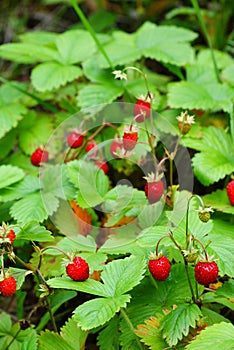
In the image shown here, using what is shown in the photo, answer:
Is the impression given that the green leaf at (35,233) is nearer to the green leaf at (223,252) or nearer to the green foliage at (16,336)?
the green foliage at (16,336)

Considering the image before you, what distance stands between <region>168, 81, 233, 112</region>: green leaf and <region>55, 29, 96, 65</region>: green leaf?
465 millimetres

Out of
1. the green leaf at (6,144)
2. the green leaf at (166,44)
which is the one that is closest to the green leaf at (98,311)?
the green leaf at (6,144)

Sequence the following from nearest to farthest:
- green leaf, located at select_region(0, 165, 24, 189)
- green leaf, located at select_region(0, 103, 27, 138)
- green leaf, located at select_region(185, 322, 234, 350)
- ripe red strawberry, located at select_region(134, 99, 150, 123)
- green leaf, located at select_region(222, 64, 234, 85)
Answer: green leaf, located at select_region(185, 322, 234, 350) < ripe red strawberry, located at select_region(134, 99, 150, 123) < green leaf, located at select_region(0, 165, 24, 189) < green leaf, located at select_region(0, 103, 27, 138) < green leaf, located at select_region(222, 64, 234, 85)

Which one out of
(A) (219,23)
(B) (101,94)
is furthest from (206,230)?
(A) (219,23)

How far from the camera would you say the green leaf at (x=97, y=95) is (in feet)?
7.48

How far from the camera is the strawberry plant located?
59.2 inches

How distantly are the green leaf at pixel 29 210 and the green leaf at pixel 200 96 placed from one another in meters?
0.70

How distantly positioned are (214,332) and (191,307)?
129 mm

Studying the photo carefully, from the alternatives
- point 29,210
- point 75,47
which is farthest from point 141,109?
point 75,47

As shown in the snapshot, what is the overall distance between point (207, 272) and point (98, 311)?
305 millimetres

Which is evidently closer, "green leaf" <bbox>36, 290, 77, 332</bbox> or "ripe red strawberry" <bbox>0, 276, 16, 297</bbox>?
"ripe red strawberry" <bbox>0, 276, 16, 297</bbox>

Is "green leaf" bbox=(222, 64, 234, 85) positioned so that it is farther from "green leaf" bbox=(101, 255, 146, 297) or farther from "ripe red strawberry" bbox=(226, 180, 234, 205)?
"green leaf" bbox=(101, 255, 146, 297)

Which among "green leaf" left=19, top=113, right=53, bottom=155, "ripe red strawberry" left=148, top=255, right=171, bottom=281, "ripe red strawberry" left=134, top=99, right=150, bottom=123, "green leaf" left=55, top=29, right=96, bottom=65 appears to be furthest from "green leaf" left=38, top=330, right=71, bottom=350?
"green leaf" left=55, top=29, right=96, bottom=65

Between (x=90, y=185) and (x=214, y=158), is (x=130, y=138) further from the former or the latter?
(x=214, y=158)
